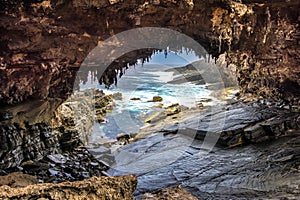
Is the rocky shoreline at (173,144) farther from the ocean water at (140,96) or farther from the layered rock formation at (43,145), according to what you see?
the ocean water at (140,96)

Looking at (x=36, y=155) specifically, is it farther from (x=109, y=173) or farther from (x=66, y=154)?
(x=109, y=173)

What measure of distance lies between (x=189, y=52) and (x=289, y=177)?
330 cm

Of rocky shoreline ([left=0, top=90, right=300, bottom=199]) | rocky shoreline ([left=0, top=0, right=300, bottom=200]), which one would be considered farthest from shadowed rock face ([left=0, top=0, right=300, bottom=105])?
rocky shoreline ([left=0, top=90, right=300, bottom=199])

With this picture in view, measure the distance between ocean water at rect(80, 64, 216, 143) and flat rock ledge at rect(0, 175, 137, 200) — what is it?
7.82 metres

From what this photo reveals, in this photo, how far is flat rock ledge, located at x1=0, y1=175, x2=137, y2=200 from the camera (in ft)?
8.33

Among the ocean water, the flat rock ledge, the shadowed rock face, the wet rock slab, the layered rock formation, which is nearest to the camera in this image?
the flat rock ledge

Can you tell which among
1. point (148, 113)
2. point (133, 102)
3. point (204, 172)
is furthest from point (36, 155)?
point (133, 102)

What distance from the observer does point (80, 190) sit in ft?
8.96

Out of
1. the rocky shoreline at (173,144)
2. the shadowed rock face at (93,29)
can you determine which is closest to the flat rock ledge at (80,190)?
the shadowed rock face at (93,29)

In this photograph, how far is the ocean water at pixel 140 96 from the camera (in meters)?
14.3

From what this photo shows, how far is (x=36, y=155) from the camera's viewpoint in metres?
7.68

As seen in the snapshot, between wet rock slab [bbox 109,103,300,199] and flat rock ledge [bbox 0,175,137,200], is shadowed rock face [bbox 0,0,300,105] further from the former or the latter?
wet rock slab [bbox 109,103,300,199]

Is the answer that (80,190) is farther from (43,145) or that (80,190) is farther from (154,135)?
(154,135)

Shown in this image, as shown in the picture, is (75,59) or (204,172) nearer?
(75,59)
